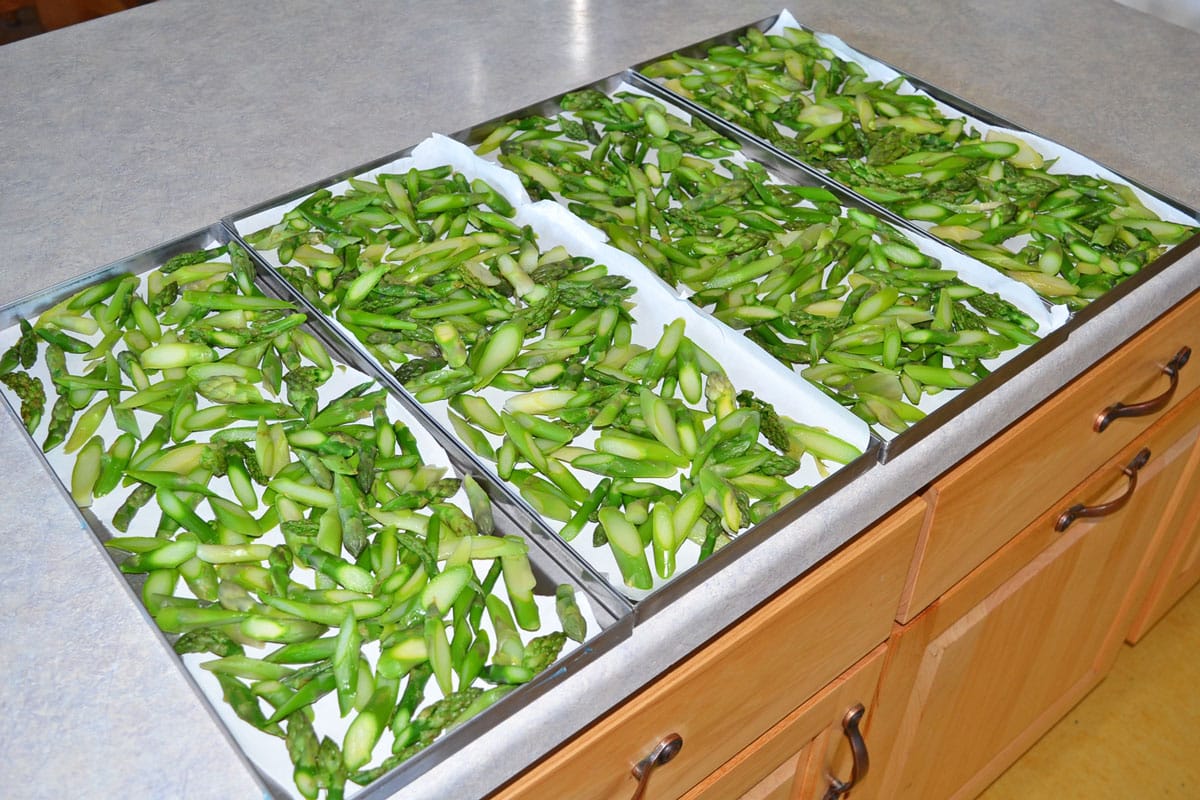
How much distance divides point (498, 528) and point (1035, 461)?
575 millimetres

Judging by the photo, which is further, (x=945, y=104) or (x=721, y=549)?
(x=945, y=104)

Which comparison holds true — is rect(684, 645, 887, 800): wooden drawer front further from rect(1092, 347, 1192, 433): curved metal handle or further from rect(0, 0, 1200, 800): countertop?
rect(1092, 347, 1192, 433): curved metal handle

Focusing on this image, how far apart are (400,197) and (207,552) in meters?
0.47

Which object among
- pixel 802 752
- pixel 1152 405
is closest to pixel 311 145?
pixel 802 752

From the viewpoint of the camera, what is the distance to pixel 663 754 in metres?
0.91

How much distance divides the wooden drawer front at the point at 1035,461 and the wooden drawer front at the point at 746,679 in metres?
0.05

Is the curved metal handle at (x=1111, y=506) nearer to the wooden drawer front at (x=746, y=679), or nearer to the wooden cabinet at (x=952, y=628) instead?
the wooden cabinet at (x=952, y=628)

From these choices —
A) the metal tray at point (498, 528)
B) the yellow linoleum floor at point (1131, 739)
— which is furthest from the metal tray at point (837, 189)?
the yellow linoleum floor at point (1131, 739)

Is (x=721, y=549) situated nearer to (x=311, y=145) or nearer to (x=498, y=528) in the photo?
(x=498, y=528)

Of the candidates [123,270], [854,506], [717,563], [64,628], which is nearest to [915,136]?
[854,506]

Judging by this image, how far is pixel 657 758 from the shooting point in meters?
0.91

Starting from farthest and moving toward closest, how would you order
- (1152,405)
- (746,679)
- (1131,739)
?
(1131,739)
(1152,405)
(746,679)

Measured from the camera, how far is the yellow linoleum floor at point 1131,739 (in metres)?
1.77

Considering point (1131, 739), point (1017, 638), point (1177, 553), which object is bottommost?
point (1131, 739)
